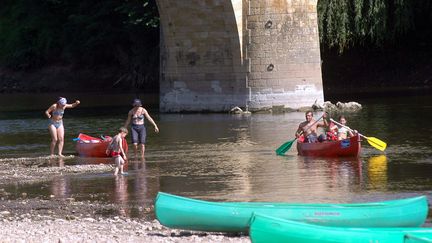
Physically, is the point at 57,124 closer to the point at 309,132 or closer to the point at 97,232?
the point at 309,132

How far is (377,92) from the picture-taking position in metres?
37.9

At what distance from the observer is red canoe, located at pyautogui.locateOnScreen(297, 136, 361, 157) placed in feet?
65.2

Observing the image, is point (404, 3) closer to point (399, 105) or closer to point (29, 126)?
point (399, 105)

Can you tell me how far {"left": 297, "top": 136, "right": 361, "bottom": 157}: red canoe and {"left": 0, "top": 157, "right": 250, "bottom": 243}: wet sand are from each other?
5.72 m

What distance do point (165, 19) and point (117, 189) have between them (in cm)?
1511

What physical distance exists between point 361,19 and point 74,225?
24.4 meters

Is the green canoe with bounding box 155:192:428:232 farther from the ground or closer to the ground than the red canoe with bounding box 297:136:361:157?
farther from the ground

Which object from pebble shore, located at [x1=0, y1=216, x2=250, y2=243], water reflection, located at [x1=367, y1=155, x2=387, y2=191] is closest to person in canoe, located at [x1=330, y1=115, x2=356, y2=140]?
water reflection, located at [x1=367, y1=155, x2=387, y2=191]

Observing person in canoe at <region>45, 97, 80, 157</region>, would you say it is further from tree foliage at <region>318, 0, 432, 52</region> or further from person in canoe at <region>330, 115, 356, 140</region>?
tree foliage at <region>318, 0, 432, 52</region>

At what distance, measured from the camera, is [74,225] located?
13.4m

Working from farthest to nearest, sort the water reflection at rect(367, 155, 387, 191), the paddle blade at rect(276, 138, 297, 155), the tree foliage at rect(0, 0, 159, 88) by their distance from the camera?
the tree foliage at rect(0, 0, 159, 88) → the paddle blade at rect(276, 138, 297, 155) → the water reflection at rect(367, 155, 387, 191)

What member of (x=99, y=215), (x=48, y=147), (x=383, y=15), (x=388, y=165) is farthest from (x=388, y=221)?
(x=383, y=15)

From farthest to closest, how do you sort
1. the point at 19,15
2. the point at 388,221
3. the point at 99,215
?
the point at 19,15 < the point at 99,215 < the point at 388,221

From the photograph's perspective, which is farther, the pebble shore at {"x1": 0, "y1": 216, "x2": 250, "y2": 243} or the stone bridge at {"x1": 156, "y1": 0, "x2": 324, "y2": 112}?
the stone bridge at {"x1": 156, "y1": 0, "x2": 324, "y2": 112}
